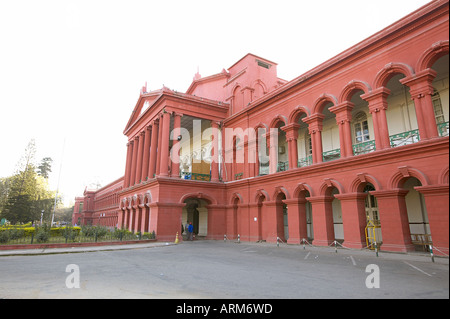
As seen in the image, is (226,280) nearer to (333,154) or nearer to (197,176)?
(333,154)


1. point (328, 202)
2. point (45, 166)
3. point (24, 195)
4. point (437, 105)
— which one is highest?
point (45, 166)

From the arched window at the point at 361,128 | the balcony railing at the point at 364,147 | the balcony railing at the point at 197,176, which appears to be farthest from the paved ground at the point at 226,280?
the balcony railing at the point at 197,176

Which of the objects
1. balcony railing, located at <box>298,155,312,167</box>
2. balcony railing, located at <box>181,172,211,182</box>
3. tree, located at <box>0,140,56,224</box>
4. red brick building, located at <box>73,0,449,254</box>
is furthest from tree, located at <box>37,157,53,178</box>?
balcony railing, located at <box>298,155,312,167</box>

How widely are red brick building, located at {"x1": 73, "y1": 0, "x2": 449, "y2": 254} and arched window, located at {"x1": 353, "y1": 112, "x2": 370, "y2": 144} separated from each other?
0.07 m

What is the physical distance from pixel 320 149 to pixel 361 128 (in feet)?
13.7

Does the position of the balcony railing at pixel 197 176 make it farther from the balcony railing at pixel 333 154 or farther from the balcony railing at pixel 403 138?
the balcony railing at pixel 403 138

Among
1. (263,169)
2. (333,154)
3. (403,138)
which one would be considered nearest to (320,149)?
(333,154)

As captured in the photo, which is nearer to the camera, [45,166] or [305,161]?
[305,161]

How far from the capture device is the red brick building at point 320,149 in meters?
12.8

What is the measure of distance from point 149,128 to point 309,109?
682 inches

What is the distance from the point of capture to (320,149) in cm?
1775

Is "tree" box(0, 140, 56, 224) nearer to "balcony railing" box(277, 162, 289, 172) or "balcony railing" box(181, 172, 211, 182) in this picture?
"balcony railing" box(181, 172, 211, 182)

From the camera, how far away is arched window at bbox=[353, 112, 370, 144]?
19.0 metres
